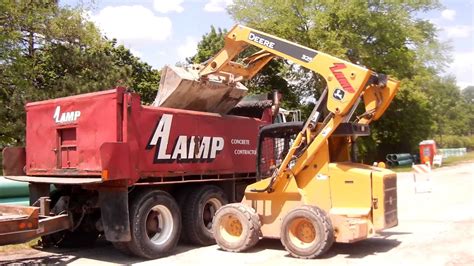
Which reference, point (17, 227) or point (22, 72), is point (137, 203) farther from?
point (22, 72)

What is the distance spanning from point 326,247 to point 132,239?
304 centimetres

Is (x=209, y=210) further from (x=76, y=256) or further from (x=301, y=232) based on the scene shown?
(x=76, y=256)

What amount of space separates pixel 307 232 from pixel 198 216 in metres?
2.24

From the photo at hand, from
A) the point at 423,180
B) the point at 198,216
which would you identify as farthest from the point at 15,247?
the point at 423,180

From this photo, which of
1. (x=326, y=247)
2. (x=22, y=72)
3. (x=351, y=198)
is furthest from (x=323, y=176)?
(x=22, y=72)

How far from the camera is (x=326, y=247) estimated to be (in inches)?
316

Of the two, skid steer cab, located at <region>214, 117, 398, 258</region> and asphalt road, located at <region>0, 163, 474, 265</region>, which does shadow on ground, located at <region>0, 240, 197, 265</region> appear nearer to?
asphalt road, located at <region>0, 163, 474, 265</region>

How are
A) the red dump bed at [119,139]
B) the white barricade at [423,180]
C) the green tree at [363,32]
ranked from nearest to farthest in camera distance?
the red dump bed at [119,139], the white barricade at [423,180], the green tree at [363,32]

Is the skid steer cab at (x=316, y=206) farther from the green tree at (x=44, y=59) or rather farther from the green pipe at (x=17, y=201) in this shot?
the green tree at (x=44, y=59)

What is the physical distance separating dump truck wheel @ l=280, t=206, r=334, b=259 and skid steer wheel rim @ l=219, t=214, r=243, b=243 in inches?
37.0

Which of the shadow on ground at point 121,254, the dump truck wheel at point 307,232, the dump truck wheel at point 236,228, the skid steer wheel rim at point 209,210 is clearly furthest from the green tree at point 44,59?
the dump truck wheel at point 307,232

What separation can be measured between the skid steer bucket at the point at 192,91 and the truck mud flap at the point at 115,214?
8.20 feet

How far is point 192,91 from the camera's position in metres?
10.2

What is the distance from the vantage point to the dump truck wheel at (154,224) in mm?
8344
